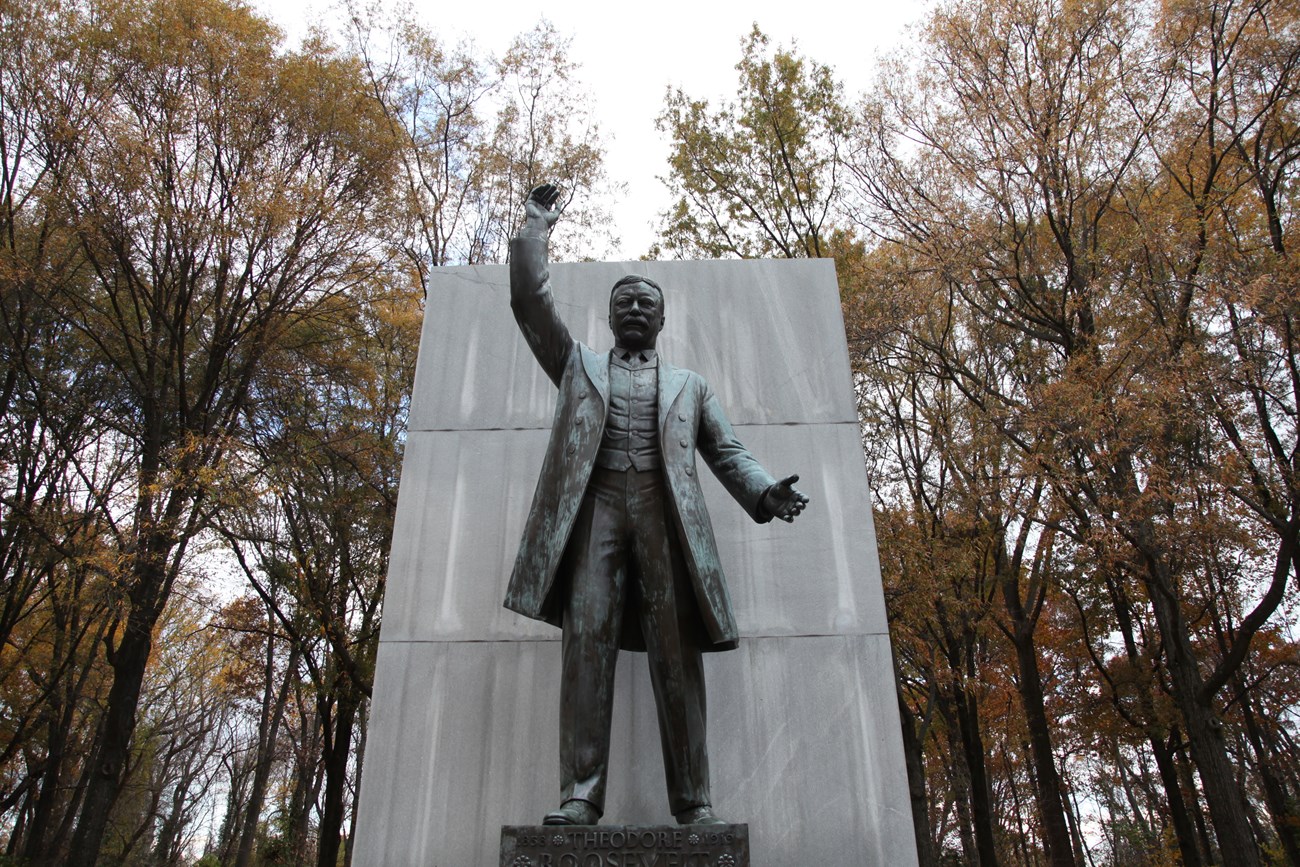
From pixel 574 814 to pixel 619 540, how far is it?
1.14 meters

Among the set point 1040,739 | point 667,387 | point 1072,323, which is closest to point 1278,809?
point 1040,739

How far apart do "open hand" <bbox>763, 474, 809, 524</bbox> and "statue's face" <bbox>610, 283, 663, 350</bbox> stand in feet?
3.57

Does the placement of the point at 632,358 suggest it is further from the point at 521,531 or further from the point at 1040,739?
the point at 1040,739

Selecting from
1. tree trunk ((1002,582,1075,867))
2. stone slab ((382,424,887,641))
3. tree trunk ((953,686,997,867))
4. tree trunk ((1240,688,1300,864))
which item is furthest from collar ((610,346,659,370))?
tree trunk ((1240,688,1300,864))

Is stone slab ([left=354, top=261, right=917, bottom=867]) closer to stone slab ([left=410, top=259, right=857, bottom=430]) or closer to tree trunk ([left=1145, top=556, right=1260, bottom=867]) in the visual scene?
stone slab ([left=410, top=259, right=857, bottom=430])

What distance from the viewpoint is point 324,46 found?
16.2m

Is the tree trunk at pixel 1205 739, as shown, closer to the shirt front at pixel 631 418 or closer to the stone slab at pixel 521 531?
the stone slab at pixel 521 531

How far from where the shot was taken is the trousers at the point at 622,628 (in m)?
3.82

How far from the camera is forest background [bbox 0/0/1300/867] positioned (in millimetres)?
13156

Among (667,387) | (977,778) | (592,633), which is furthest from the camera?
(977,778)

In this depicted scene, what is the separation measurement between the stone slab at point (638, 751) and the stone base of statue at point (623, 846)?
1317 millimetres

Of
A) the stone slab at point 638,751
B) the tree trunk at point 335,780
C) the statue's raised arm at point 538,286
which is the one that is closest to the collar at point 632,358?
the statue's raised arm at point 538,286

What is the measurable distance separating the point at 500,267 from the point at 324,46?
12033 millimetres

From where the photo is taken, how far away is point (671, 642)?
398 cm
